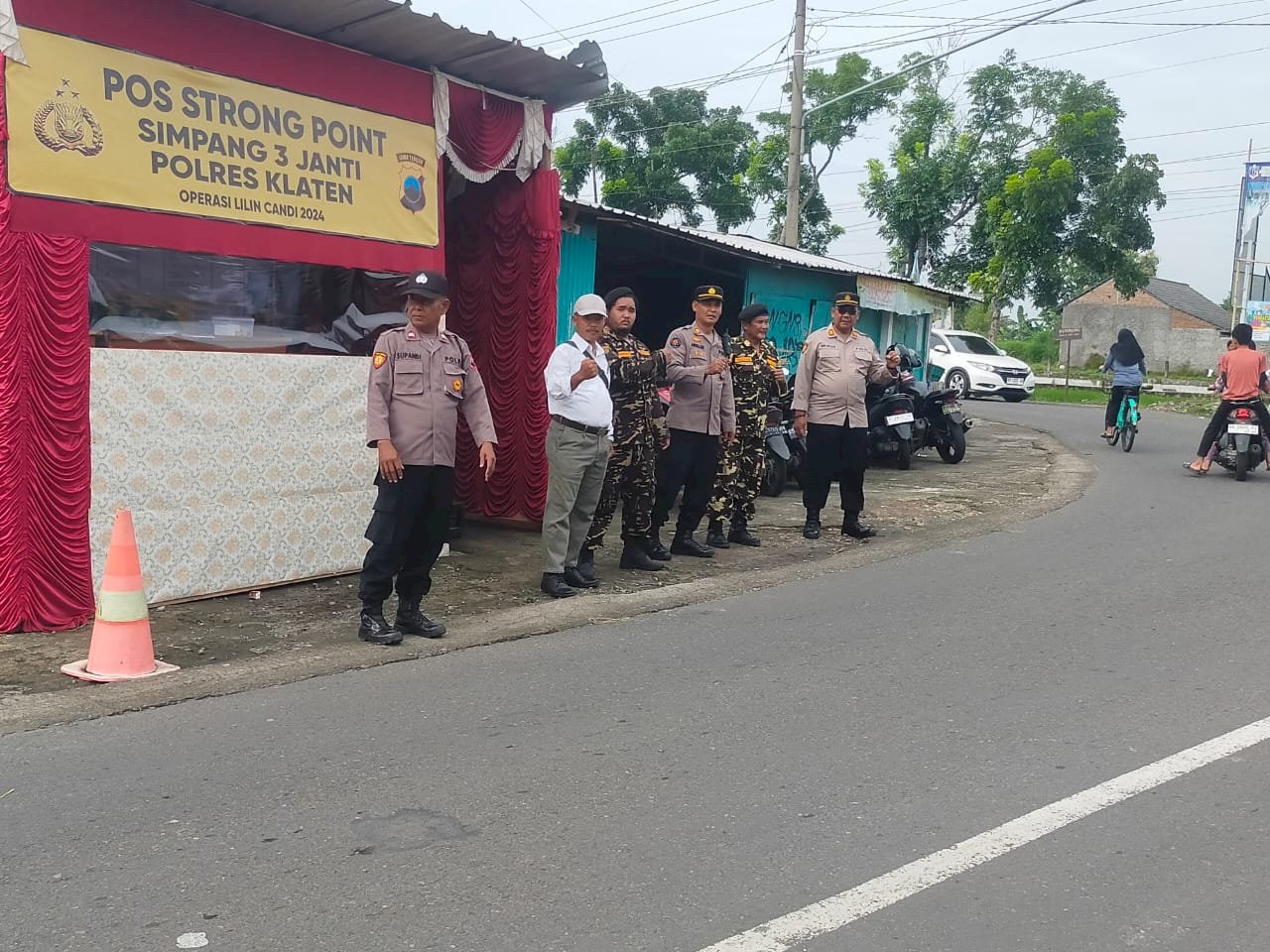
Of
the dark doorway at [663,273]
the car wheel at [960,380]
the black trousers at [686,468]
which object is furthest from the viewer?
the car wheel at [960,380]

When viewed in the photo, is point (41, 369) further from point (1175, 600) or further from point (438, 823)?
point (1175, 600)

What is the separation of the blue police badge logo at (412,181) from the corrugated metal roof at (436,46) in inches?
23.5

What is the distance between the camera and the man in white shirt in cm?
698

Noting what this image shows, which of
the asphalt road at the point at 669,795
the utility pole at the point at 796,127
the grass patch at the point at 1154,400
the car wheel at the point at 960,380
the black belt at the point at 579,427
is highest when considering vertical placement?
the utility pole at the point at 796,127

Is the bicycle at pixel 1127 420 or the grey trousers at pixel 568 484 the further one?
the bicycle at pixel 1127 420

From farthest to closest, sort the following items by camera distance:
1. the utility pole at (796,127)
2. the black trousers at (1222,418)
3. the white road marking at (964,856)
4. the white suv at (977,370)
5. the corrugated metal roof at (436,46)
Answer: the white suv at (977,370) → the utility pole at (796,127) → the black trousers at (1222,418) → the corrugated metal roof at (436,46) → the white road marking at (964,856)

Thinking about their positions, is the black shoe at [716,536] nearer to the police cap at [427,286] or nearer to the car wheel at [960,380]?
the police cap at [427,286]

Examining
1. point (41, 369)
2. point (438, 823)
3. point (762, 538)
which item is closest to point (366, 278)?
point (41, 369)

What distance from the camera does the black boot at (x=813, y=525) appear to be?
9.28m

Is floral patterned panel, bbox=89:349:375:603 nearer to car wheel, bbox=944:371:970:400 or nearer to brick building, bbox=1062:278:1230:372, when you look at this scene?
car wheel, bbox=944:371:970:400

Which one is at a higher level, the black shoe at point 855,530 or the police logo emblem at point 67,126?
the police logo emblem at point 67,126

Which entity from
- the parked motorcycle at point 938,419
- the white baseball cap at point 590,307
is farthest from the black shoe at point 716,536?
the parked motorcycle at point 938,419

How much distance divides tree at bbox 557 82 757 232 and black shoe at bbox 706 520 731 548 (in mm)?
28889

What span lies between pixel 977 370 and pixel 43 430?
26019mm
